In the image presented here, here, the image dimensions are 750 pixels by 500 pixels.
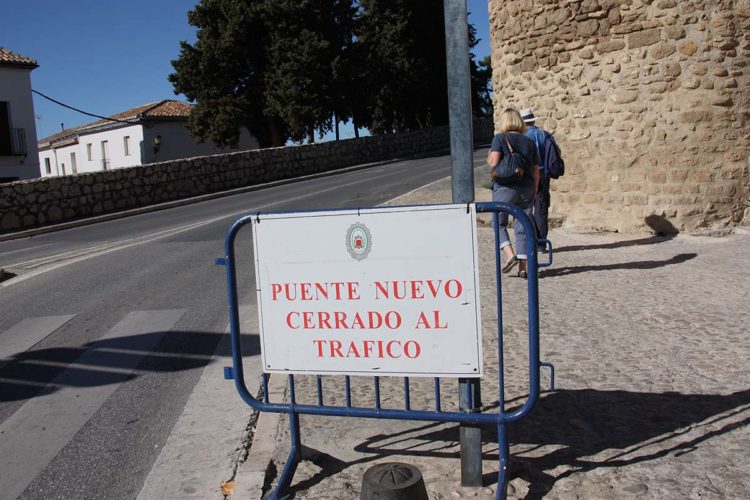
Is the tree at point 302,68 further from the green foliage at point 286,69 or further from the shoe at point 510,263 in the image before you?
the shoe at point 510,263

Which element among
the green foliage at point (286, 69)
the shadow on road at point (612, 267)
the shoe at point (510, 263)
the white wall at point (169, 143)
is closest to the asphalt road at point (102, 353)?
the shoe at point (510, 263)

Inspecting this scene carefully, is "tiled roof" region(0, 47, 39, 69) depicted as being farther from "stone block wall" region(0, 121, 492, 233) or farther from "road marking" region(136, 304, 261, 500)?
"road marking" region(136, 304, 261, 500)

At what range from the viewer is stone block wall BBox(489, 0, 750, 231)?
8992 mm

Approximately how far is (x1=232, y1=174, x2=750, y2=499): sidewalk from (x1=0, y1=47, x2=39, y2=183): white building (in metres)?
32.5

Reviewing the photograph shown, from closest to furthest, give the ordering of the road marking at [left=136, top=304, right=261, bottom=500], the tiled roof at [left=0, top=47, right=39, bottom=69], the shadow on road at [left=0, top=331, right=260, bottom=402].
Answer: the road marking at [left=136, top=304, right=261, bottom=500]
the shadow on road at [left=0, top=331, right=260, bottom=402]
the tiled roof at [left=0, top=47, right=39, bottom=69]

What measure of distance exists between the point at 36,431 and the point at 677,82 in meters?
8.43

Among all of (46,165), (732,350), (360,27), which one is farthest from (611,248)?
(46,165)

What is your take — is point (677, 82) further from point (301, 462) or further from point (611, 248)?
point (301, 462)

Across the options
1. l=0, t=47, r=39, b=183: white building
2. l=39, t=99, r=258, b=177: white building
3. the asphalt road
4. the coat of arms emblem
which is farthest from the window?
the coat of arms emblem

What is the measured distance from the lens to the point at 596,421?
3588 millimetres

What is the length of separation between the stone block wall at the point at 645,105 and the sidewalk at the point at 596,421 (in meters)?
3.42

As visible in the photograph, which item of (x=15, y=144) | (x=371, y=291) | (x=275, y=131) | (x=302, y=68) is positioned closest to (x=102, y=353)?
(x=371, y=291)

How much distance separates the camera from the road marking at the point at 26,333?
5973mm

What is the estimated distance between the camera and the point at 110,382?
4.99 m
